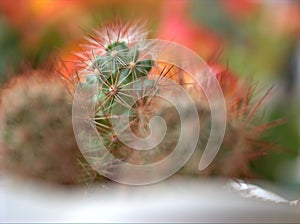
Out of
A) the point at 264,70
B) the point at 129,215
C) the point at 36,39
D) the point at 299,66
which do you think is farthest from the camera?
the point at 299,66

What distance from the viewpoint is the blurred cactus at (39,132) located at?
318 mm

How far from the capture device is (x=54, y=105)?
329mm

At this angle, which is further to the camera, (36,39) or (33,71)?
(36,39)

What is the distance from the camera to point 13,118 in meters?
0.34

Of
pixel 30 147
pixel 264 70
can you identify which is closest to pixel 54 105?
pixel 30 147

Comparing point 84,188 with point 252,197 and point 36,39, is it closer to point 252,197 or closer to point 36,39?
point 252,197

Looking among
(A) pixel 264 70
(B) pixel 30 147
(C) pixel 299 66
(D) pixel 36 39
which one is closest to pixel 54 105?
(B) pixel 30 147

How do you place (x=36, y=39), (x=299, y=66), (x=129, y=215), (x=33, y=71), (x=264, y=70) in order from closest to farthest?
(x=129, y=215)
(x=33, y=71)
(x=36, y=39)
(x=264, y=70)
(x=299, y=66)

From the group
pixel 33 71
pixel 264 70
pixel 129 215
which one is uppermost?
pixel 264 70

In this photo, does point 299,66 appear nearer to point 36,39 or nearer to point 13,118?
point 36,39

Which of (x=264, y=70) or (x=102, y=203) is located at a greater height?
(x=264, y=70)

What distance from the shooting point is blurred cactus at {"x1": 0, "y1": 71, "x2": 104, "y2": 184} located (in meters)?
0.32

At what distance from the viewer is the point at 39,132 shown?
331 millimetres

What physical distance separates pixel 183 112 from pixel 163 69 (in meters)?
0.03
